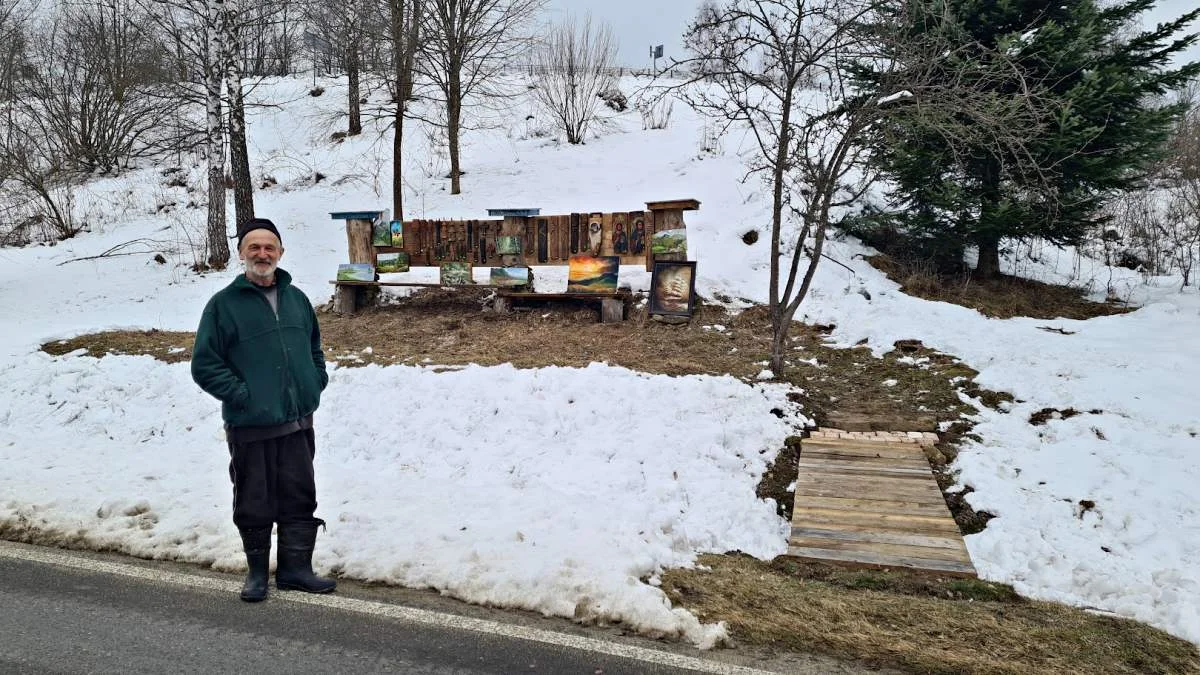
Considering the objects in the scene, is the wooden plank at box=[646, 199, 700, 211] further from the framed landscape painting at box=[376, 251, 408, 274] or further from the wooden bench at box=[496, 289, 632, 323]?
the framed landscape painting at box=[376, 251, 408, 274]

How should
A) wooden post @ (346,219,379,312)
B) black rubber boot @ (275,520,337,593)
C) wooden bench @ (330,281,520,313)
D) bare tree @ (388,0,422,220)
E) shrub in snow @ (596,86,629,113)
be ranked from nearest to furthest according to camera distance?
1. black rubber boot @ (275,520,337,593)
2. wooden bench @ (330,281,520,313)
3. wooden post @ (346,219,379,312)
4. bare tree @ (388,0,422,220)
5. shrub in snow @ (596,86,629,113)

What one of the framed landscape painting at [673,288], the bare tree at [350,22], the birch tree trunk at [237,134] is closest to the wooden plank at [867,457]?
the framed landscape painting at [673,288]

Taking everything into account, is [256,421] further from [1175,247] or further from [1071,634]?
[1175,247]

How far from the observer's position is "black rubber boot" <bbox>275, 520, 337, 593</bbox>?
152 inches

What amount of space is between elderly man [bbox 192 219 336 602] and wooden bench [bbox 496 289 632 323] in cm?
678

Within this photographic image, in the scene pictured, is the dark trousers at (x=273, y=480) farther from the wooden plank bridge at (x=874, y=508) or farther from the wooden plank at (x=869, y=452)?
the wooden plank at (x=869, y=452)

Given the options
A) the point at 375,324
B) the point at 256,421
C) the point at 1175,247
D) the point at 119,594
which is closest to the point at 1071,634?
the point at 256,421

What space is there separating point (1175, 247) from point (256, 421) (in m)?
17.4

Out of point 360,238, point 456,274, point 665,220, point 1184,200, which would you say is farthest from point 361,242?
point 1184,200

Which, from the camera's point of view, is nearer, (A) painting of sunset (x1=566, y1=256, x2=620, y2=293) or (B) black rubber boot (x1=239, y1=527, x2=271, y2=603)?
(B) black rubber boot (x1=239, y1=527, x2=271, y2=603)

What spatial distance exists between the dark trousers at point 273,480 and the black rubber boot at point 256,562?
0.19ft

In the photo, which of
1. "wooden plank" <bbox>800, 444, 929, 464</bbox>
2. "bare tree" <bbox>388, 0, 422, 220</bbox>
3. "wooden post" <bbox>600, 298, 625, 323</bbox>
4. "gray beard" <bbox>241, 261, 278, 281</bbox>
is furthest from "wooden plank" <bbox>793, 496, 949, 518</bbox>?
"bare tree" <bbox>388, 0, 422, 220</bbox>

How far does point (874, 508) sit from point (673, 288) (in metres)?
5.74

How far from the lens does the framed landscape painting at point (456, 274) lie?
11438mm
